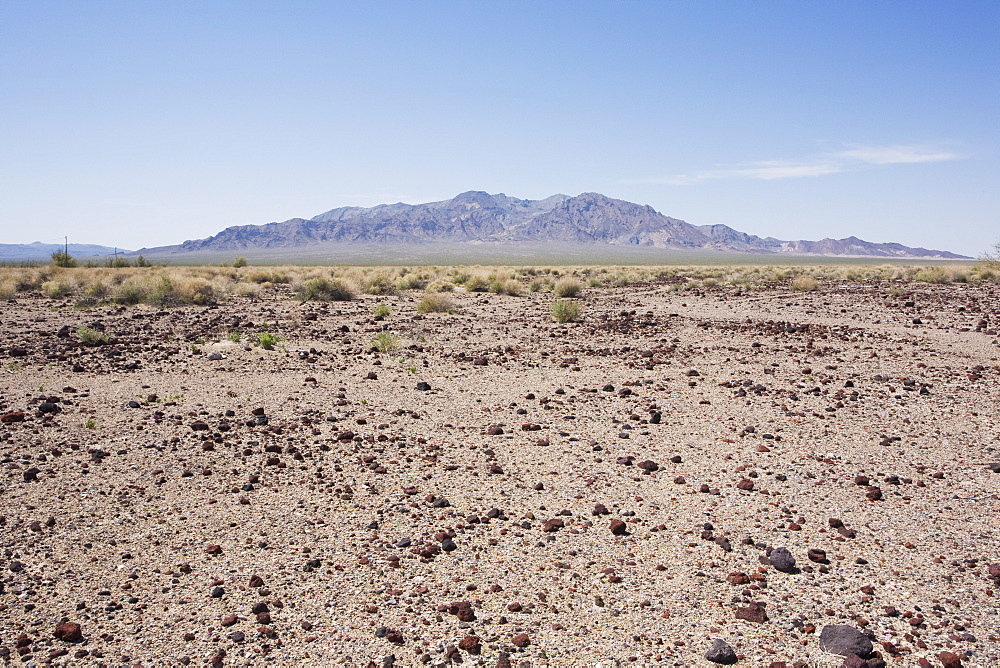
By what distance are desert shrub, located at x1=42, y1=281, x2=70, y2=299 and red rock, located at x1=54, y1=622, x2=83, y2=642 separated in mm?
27138

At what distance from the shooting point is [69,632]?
13.6 ft

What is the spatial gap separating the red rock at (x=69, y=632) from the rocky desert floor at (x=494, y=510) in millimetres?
13

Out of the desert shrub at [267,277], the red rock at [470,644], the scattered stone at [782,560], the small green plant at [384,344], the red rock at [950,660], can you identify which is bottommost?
the red rock at [470,644]

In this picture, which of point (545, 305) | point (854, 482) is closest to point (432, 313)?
point (545, 305)

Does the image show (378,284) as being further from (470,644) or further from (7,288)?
(470,644)

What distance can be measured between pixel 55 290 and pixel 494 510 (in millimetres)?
27870

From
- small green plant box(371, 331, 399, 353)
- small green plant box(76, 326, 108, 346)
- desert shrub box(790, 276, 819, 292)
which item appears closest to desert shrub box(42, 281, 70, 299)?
small green plant box(76, 326, 108, 346)

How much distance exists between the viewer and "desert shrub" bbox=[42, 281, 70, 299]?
87.0 feet

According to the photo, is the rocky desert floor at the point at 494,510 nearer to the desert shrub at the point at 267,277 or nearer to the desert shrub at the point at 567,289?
the desert shrub at the point at 567,289

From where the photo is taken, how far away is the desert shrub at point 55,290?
26531mm

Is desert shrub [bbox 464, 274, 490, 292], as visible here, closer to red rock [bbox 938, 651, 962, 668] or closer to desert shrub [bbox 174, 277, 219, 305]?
desert shrub [bbox 174, 277, 219, 305]

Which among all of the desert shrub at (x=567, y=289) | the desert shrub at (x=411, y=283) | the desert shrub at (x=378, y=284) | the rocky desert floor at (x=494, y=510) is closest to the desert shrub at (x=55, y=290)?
the desert shrub at (x=378, y=284)

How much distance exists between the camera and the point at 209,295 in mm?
26484

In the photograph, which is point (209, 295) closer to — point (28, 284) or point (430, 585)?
point (28, 284)
